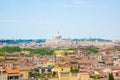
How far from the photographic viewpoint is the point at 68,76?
23.2 metres

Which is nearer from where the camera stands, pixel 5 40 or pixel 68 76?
pixel 68 76

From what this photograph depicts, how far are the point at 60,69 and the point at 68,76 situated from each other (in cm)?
74

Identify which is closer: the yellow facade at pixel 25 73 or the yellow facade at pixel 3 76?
the yellow facade at pixel 3 76

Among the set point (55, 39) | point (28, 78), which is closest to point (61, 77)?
point (28, 78)

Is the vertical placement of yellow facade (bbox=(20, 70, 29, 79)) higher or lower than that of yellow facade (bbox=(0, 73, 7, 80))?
lower

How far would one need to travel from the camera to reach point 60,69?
2312 cm

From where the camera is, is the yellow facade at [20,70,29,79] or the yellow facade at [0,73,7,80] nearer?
the yellow facade at [0,73,7,80]

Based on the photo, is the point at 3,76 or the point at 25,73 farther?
the point at 25,73

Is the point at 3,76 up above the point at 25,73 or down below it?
above

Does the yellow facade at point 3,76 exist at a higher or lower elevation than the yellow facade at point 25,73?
higher

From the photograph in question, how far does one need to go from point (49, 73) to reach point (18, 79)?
2849 mm

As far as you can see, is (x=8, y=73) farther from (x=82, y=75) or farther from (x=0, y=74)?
(x=82, y=75)

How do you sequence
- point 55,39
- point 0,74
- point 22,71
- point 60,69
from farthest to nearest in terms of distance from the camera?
point 55,39 → point 22,71 → point 60,69 → point 0,74

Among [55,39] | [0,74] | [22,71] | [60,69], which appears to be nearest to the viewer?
[0,74]
